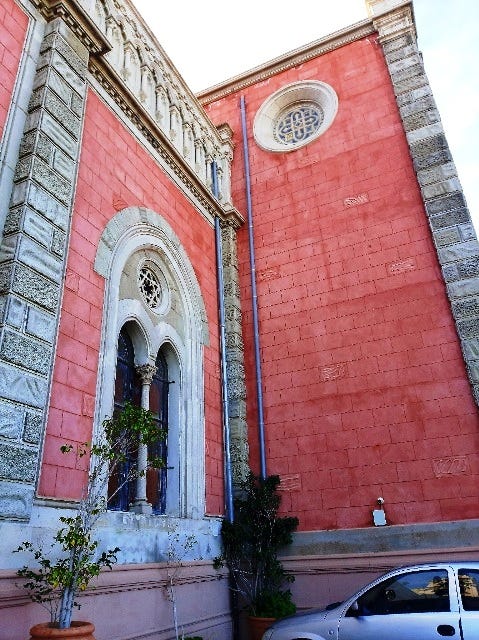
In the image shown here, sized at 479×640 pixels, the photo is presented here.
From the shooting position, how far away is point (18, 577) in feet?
13.4

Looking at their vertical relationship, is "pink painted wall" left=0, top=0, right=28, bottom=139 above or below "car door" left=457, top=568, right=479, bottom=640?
above

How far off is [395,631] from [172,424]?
4.08 metres

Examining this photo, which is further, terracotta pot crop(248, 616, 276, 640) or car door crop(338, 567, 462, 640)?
terracotta pot crop(248, 616, 276, 640)

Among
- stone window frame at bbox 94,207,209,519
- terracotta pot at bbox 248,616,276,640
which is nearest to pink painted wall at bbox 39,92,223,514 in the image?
stone window frame at bbox 94,207,209,519

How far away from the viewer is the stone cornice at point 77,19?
658 centimetres

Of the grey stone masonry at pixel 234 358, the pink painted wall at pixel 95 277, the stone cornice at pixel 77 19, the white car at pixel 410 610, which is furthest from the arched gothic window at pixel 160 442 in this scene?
the stone cornice at pixel 77 19

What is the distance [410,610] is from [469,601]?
0.52 m

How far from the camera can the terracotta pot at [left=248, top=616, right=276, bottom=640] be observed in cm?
668

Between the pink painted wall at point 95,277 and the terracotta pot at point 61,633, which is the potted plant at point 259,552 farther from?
the terracotta pot at point 61,633

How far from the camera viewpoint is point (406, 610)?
178 inches

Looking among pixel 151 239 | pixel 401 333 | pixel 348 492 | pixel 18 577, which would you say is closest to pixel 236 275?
pixel 151 239

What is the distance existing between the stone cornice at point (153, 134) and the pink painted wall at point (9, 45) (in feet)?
3.88

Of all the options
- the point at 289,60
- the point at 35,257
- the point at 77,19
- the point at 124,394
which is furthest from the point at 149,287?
the point at 289,60

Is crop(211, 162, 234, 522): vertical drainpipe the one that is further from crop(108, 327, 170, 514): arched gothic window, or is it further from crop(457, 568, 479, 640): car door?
crop(457, 568, 479, 640): car door
